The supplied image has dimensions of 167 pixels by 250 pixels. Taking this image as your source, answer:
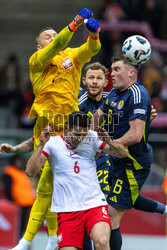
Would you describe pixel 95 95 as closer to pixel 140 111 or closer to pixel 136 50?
pixel 136 50

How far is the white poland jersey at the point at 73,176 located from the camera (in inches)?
243

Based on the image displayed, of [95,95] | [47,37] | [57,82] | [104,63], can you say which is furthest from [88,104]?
[104,63]

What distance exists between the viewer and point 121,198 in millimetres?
6809

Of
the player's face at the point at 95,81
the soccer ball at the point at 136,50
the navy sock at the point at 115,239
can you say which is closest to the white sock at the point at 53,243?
the navy sock at the point at 115,239

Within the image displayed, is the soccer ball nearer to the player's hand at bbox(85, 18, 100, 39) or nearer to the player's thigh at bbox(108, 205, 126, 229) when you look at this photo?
the player's hand at bbox(85, 18, 100, 39)

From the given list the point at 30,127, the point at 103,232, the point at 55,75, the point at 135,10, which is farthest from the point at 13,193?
the point at 135,10

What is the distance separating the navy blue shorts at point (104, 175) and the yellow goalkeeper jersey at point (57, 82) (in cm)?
97

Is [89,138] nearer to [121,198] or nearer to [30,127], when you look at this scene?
[121,198]

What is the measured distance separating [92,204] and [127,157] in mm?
939

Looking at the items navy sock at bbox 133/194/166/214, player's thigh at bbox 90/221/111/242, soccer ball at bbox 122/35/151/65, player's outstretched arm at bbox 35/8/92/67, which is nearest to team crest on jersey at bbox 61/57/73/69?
player's outstretched arm at bbox 35/8/92/67

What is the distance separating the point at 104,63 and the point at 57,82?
6.44m

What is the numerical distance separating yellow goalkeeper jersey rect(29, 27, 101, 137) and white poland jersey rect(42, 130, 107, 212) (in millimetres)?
777

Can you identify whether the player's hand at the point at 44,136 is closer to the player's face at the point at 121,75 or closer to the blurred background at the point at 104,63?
the player's face at the point at 121,75

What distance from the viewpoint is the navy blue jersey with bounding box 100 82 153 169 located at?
6.55 m
